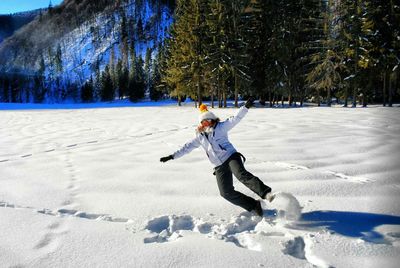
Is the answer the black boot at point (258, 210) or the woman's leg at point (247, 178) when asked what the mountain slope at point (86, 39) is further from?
the black boot at point (258, 210)

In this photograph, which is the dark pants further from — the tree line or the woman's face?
the tree line

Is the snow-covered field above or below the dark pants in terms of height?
below

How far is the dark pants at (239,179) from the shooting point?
4169 millimetres

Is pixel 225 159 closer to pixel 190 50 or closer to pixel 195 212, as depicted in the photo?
pixel 195 212

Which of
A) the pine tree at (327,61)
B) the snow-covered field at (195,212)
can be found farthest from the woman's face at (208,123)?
the pine tree at (327,61)

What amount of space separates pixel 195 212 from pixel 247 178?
861 mm

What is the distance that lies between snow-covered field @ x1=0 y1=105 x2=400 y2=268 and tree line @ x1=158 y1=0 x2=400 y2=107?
2242cm

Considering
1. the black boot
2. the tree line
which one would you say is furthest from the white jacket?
the tree line

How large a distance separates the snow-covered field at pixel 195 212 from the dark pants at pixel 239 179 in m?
0.22

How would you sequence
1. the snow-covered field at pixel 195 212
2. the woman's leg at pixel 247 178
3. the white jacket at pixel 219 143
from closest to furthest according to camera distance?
1. the snow-covered field at pixel 195 212
2. the woman's leg at pixel 247 178
3. the white jacket at pixel 219 143

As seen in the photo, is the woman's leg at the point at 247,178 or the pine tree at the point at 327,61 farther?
the pine tree at the point at 327,61

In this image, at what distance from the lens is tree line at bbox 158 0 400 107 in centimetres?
2742

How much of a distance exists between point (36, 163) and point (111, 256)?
5651 millimetres

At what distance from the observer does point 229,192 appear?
14.1ft
